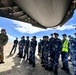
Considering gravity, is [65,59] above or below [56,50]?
below

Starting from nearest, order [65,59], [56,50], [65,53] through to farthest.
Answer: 1. [56,50]
2. [65,59]
3. [65,53]

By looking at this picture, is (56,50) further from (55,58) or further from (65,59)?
(65,59)

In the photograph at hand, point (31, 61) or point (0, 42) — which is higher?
point (0, 42)

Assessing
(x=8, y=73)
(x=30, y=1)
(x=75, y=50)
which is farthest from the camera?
(x=8, y=73)

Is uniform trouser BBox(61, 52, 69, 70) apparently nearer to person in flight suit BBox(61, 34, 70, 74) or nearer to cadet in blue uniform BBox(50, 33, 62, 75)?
person in flight suit BBox(61, 34, 70, 74)

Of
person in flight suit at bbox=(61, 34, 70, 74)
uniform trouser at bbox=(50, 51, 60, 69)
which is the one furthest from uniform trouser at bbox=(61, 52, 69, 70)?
uniform trouser at bbox=(50, 51, 60, 69)

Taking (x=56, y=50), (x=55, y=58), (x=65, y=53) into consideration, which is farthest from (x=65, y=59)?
(x=56, y=50)

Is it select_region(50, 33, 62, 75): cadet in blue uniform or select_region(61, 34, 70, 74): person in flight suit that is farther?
select_region(61, 34, 70, 74): person in flight suit

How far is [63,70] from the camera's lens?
8172 millimetres

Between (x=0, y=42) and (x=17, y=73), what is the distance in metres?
1.84

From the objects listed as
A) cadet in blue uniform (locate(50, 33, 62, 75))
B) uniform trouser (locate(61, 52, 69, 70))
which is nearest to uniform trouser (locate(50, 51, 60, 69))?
cadet in blue uniform (locate(50, 33, 62, 75))

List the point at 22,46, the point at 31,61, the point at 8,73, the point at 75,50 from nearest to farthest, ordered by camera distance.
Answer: the point at 75,50
the point at 8,73
the point at 31,61
the point at 22,46

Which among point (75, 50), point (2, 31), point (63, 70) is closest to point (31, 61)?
point (63, 70)

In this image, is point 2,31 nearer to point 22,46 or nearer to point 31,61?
point 31,61
